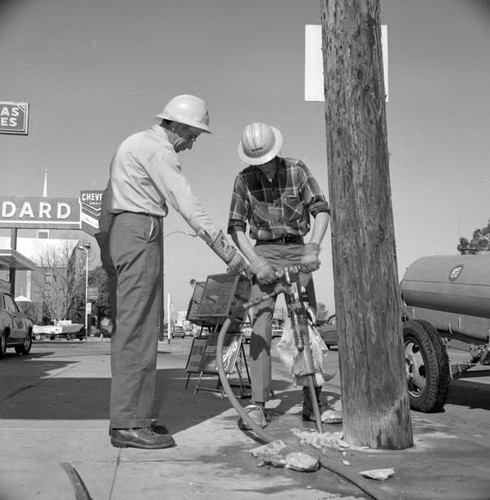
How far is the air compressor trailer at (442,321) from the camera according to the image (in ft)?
17.7

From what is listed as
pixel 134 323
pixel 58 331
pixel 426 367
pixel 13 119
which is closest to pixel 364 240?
pixel 134 323

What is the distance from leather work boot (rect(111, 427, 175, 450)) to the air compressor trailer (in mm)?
2643

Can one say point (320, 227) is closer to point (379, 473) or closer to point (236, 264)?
point (236, 264)

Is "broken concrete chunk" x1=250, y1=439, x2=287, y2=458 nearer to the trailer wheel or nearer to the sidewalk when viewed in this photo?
the sidewalk

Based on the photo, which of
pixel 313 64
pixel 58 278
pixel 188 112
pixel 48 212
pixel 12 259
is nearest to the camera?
pixel 188 112

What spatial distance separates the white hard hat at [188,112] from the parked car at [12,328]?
38.6 feet

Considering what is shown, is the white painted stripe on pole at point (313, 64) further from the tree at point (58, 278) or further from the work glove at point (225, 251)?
the tree at point (58, 278)

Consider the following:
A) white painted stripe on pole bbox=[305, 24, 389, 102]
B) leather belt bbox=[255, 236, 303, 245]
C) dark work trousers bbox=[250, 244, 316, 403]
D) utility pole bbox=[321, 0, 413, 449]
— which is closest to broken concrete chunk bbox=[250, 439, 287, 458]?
utility pole bbox=[321, 0, 413, 449]

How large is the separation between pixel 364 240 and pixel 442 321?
9.23 ft

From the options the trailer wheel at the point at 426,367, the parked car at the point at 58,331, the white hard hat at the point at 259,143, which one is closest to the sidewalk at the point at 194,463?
the trailer wheel at the point at 426,367

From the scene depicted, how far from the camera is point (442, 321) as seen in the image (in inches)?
240

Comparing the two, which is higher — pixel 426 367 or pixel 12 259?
pixel 12 259

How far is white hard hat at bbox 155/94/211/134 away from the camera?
12.8 ft

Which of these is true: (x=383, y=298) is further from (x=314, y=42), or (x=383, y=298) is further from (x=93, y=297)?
(x=93, y=297)
